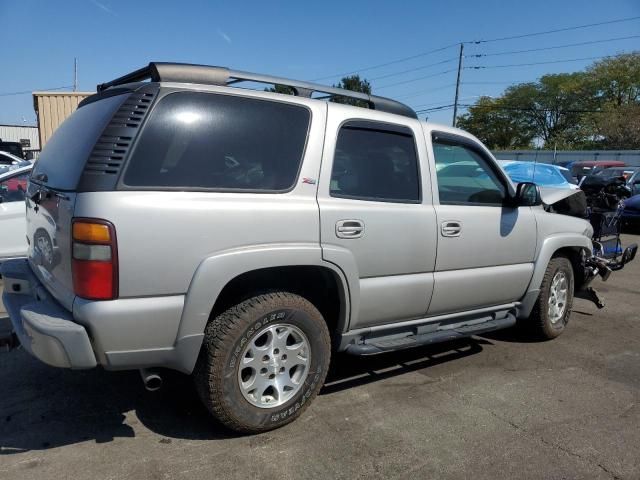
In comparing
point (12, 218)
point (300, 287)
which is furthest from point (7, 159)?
point (300, 287)

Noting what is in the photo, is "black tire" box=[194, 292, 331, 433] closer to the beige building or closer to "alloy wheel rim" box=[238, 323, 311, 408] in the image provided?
"alloy wheel rim" box=[238, 323, 311, 408]

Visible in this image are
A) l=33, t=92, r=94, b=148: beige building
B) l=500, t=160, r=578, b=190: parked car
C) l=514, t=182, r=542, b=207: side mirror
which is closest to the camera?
l=514, t=182, r=542, b=207: side mirror

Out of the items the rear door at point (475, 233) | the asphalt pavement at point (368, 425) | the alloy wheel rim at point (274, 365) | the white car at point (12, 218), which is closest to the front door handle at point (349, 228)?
the alloy wheel rim at point (274, 365)

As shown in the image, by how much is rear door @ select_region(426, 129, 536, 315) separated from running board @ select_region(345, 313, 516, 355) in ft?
0.48

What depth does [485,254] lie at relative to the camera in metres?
4.02

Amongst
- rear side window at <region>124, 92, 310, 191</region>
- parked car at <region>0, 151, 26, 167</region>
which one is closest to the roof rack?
rear side window at <region>124, 92, 310, 191</region>

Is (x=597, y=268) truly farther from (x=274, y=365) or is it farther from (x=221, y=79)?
(x=221, y=79)

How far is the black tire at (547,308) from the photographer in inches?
Result: 185

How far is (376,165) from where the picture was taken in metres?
3.54

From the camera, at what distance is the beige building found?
16203 mm

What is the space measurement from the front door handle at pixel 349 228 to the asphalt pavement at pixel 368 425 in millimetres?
1153

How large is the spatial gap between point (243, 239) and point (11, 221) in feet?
15.9

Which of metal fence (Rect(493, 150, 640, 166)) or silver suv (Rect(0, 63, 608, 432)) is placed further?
metal fence (Rect(493, 150, 640, 166))

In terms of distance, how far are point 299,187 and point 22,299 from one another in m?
1.78
